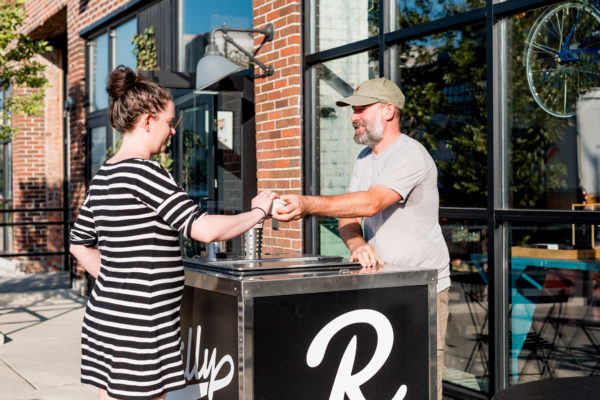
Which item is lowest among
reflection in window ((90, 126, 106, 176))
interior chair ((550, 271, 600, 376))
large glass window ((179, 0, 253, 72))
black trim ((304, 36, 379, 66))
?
interior chair ((550, 271, 600, 376))

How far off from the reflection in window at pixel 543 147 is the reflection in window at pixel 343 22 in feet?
4.36

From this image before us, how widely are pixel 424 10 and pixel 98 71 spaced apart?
6414mm

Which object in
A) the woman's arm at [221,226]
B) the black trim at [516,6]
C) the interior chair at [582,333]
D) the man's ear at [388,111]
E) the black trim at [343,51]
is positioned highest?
the black trim at [343,51]

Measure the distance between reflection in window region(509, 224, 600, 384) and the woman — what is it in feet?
7.08

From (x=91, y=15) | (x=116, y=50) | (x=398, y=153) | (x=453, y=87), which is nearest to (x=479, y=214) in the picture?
(x=453, y=87)

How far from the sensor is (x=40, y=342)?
729cm

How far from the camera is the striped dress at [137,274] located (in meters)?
2.78

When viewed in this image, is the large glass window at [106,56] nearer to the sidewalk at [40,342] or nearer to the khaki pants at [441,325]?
the sidewalk at [40,342]

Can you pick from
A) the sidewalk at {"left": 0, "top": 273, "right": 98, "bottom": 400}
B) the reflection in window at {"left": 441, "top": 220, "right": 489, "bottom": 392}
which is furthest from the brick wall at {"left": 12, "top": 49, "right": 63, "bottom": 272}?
the reflection in window at {"left": 441, "top": 220, "right": 489, "bottom": 392}

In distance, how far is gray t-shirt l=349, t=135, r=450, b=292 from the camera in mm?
3336

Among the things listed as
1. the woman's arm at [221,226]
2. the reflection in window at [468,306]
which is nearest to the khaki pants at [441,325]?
the woman's arm at [221,226]

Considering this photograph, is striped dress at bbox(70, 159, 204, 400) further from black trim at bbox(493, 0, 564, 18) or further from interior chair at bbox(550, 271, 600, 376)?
interior chair at bbox(550, 271, 600, 376)

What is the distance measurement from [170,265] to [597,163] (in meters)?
2.84

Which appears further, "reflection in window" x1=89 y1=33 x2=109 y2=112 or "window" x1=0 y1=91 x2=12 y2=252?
"window" x1=0 y1=91 x2=12 y2=252
